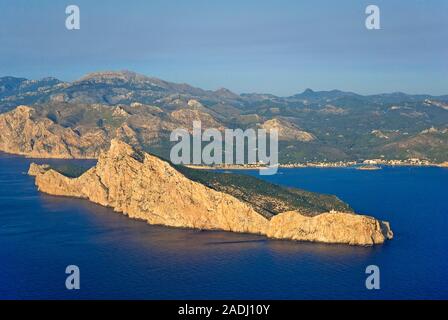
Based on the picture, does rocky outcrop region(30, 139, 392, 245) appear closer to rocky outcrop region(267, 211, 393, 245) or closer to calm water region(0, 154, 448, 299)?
rocky outcrop region(267, 211, 393, 245)

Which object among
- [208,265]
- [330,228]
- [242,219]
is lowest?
[208,265]

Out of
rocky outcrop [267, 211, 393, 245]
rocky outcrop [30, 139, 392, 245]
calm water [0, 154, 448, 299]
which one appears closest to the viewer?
calm water [0, 154, 448, 299]

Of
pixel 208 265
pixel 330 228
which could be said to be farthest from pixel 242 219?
pixel 208 265

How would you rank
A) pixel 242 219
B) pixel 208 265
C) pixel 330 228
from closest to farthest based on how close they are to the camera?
1. pixel 208 265
2. pixel 330 228
3. pixel 242 219

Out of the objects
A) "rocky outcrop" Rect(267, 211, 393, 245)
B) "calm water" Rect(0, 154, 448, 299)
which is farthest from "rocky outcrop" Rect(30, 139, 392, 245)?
"calm water" Rect(0, 154, 448, 299)

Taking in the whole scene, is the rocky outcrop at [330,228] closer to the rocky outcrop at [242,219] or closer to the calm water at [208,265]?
the rocky outcrop at [242,219]

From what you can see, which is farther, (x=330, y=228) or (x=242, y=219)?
(x=242, y=219)

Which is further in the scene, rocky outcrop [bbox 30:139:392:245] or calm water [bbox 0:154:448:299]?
rocky outcrop [bbox 30:139:392:245]

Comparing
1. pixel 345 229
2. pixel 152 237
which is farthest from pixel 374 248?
pixel 152 237

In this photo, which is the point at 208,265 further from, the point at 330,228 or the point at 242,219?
the point at 330,228

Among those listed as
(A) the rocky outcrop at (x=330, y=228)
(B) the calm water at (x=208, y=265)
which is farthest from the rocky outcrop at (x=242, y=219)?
(B) the calm water at (x=208, y=265)
